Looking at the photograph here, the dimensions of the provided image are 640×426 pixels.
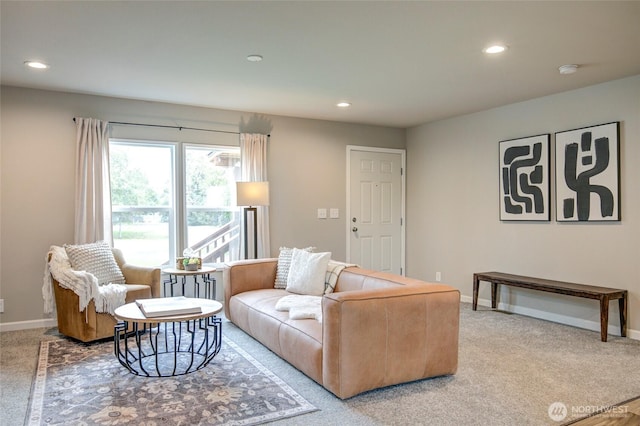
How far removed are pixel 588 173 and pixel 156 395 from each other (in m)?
4.25

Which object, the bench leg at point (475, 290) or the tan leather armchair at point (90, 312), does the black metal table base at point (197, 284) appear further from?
the bench leg at point (475, 290)

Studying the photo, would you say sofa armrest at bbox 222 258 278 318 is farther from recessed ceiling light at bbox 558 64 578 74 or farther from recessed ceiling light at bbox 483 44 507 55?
recessed ceiling light at bbox 558 64 578 74

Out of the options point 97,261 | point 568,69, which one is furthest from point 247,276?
point 568,69

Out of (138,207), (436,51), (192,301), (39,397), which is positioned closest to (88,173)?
(138,207)

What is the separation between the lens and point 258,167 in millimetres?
5574

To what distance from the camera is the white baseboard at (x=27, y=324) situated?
440 centimetres

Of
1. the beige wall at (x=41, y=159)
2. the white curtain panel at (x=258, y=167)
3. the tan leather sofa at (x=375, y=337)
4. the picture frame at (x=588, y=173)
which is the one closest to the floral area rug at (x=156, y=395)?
the tan leather sofa at (x=375, y=337)

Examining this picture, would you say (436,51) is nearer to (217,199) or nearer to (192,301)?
(192,301)

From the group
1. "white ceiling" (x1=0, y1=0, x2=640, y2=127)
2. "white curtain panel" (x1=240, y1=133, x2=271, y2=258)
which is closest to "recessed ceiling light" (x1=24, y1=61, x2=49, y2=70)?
"white ceiling" (x1=0, y1=0, x2=640, y2=127)

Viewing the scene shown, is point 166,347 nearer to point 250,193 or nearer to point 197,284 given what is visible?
point 197,284

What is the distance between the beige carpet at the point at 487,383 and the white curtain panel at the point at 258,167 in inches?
56.4

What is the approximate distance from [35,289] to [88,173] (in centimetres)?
125

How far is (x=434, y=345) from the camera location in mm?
3035

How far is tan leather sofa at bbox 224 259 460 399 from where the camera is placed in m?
2.72
